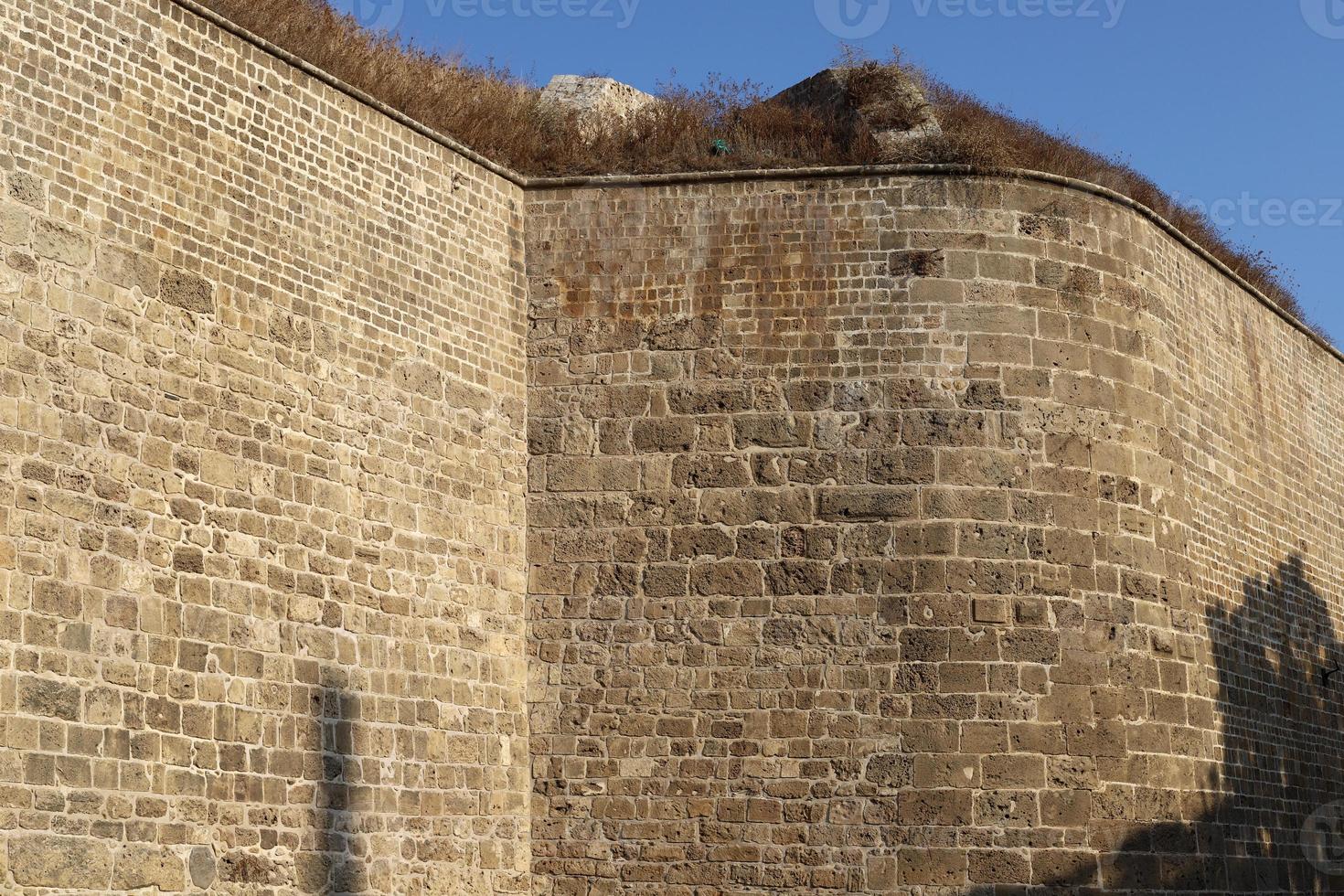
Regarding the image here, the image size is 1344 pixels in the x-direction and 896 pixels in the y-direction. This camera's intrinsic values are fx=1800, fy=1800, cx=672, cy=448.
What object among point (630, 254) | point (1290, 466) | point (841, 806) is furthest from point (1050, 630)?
point (1290, 466)

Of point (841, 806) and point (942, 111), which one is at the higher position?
point (942, 111)

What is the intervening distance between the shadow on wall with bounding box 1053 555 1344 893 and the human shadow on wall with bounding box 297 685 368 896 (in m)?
4.55

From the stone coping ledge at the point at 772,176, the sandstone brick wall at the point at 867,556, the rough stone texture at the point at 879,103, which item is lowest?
the sandstone brick wall at the point at 867,556

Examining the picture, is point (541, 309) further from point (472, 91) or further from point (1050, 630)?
point (1050, 630)

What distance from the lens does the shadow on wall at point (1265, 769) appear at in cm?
1208

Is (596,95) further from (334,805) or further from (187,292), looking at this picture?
(334,805)

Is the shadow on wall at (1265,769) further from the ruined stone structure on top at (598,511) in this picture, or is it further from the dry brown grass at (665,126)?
the dry brown grass at (665,126)

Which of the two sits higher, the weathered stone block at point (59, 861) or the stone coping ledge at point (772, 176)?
the stone coping ledge at point (772, 176)

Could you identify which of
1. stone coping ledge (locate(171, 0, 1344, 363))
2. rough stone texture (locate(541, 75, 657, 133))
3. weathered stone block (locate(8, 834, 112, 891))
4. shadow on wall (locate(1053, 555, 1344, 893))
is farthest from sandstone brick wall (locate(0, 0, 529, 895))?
shadow on wall (locate(1053, 555, 1344, 893))

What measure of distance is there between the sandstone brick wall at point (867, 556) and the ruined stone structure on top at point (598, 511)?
0.03 m

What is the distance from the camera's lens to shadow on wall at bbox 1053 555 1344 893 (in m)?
12.1

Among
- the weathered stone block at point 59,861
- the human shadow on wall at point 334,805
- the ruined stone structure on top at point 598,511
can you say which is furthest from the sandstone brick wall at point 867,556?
the weathered stone block at point 59,861

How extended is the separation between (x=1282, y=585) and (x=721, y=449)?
576cm

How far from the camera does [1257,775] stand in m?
13.7
